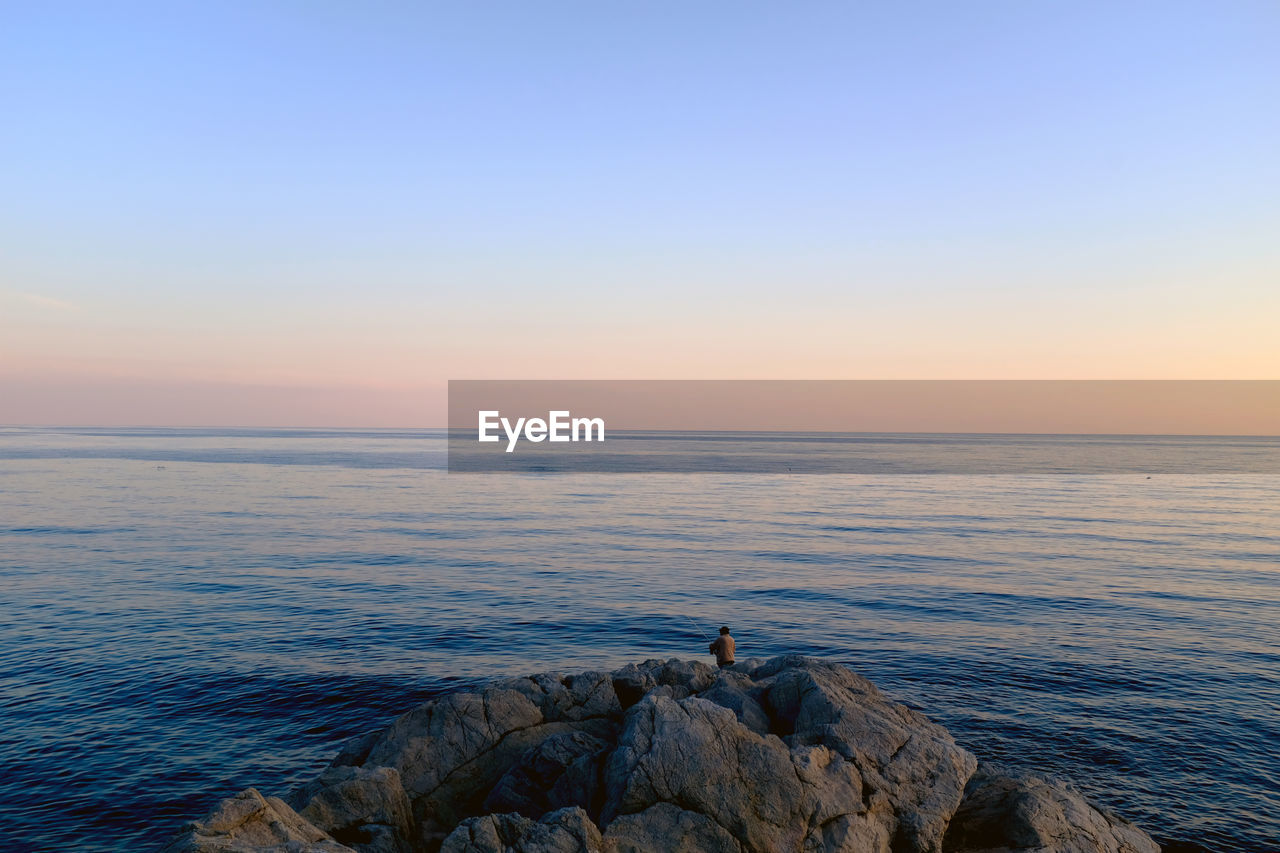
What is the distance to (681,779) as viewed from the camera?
47.7 ft

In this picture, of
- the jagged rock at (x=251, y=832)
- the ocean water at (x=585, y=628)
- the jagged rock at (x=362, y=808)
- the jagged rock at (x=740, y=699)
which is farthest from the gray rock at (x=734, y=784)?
the ocean water at (x=585, y=628)

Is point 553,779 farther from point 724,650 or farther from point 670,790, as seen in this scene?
point 724,650

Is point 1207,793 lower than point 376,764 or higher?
lower

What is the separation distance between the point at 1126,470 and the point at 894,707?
15532cm

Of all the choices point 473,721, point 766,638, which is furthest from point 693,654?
point 473,721

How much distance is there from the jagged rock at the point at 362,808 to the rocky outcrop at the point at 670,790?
0.09 feet

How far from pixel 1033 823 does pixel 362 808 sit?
12.8 metres

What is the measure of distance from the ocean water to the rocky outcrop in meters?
5.27

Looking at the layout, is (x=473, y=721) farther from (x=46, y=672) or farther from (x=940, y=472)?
(x=940, y=472)

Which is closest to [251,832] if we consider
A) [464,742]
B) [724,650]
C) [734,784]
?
[464,742]

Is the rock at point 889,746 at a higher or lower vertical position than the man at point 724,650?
higher

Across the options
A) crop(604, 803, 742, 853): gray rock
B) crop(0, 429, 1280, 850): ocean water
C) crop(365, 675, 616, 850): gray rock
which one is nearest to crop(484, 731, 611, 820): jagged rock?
crop(365, 675, 616, 850): gray rock

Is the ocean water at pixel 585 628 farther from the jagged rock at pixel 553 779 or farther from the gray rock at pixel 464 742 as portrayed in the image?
the jagged rock at pixel 553 779

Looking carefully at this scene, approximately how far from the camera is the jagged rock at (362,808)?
14.6 metres
